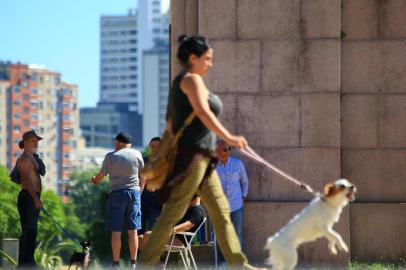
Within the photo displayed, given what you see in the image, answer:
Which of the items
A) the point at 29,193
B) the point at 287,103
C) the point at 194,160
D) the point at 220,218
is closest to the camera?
the point at 194,160

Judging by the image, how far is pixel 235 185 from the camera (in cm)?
1580

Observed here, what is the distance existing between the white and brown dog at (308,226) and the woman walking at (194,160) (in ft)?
0.82

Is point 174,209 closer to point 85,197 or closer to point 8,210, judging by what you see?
point 8,210

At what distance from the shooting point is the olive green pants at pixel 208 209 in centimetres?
1062

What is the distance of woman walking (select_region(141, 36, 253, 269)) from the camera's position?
1059 centimetres

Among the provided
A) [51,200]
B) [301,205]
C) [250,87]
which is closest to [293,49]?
[250,87]

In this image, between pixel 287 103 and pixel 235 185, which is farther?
pixel 287 103

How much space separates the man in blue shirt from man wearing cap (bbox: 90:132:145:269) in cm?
94

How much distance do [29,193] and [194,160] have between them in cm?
582

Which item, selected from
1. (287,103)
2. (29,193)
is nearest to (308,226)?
(287,103)

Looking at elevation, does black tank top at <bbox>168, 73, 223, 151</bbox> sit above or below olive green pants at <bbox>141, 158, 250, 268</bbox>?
above

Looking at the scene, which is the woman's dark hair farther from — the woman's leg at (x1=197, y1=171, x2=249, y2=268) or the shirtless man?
the shirtless man

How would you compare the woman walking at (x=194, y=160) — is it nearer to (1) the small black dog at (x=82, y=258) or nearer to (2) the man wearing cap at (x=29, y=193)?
(2) the man wearing cap at (x=29, y=193)

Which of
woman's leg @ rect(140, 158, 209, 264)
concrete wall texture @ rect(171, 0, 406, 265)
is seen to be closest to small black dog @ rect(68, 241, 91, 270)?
concrete wall texture @ rect(171, 0, 406, 265)
